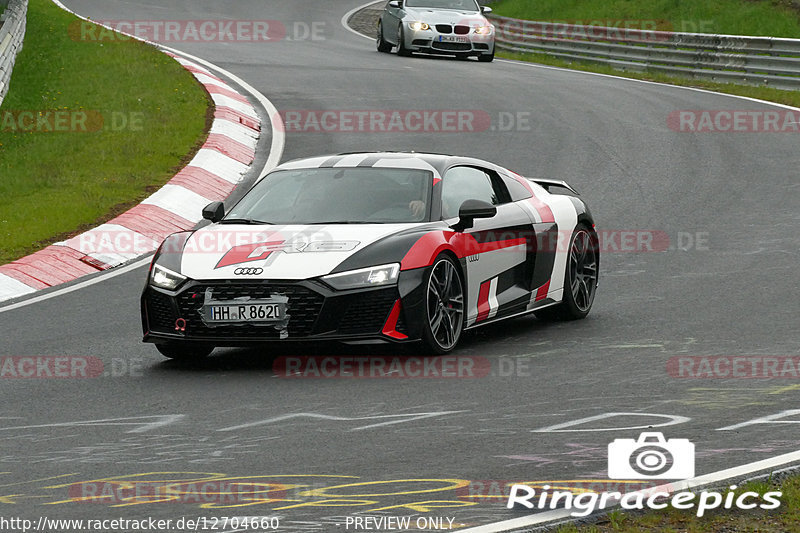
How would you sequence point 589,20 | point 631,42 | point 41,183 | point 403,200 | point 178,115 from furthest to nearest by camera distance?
point 589,20 → point 631,42 → point 178,115 → point 41,183 → point 403,200

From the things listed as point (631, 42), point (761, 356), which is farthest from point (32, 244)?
point (631, 42)

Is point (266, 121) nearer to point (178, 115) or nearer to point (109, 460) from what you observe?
point (178, 115)

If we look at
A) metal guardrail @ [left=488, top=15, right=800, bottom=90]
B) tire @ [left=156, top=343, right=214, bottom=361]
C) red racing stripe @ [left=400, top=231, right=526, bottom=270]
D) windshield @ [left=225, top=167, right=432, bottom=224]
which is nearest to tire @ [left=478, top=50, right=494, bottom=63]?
metal guardrail @ [left=488, top=15, right=800, bottom=90]

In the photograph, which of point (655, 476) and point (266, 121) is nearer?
point (655, 476)

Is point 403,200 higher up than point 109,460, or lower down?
higher up

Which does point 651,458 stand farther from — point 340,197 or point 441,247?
point 340,197

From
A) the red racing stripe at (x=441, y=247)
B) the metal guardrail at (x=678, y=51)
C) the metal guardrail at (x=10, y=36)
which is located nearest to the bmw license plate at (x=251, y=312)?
the red racing stripe at (x=441, y=247)

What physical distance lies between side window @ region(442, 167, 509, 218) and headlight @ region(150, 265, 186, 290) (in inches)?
74.6

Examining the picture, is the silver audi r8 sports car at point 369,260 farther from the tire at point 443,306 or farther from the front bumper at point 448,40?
the front bumper at point 448,40

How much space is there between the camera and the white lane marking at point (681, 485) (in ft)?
16.6

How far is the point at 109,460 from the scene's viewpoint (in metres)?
6.30

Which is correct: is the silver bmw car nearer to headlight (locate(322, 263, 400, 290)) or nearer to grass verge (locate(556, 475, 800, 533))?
headlight (locate(322, 263, 400, 290))

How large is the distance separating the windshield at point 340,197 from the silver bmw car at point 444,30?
1881 centimetres

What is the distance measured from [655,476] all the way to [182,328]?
12.5ft
